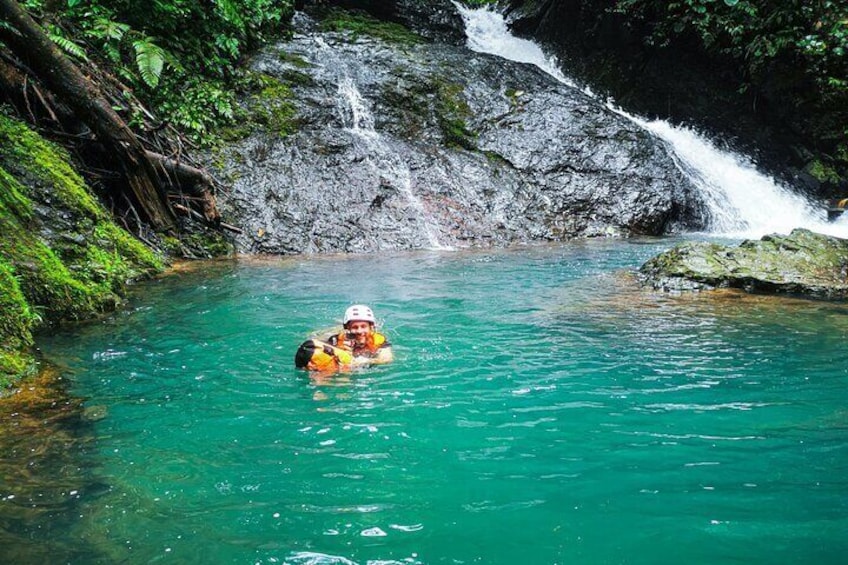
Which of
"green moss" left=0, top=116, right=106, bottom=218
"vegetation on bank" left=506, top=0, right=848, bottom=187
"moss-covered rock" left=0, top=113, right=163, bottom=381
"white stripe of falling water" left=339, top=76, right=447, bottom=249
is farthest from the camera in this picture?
"vegetation on bank" left=506, top=0, right=848, bottom=187

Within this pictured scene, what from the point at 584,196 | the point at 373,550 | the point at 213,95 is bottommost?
the point at 373,550

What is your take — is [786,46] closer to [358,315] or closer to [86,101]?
[358,315]

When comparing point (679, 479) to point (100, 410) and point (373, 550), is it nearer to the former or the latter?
point (373, 550)

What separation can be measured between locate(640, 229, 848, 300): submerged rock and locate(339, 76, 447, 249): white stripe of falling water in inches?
195

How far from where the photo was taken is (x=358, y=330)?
5.32 metres

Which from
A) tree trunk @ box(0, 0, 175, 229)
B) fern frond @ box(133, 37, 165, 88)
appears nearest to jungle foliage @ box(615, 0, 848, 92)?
fern frond @ box(133, 37, 165, 88)

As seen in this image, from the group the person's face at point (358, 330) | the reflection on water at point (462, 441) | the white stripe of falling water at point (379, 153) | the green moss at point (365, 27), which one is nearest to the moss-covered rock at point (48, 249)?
the reflection on water at point (462, 441)

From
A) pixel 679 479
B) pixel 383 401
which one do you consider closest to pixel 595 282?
pixel 383 401

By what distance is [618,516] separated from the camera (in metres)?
2.88

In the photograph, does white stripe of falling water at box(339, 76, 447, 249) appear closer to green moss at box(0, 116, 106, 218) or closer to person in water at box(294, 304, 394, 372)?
green moss at box(0, 116, 106, 218)

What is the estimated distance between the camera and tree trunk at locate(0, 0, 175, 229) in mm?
8320

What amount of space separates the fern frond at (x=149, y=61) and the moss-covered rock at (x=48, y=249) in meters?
2.32

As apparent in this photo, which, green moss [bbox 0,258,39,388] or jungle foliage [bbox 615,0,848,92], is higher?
jungle foliage [bbox 615,0,848,92]

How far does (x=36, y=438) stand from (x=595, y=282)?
22.5 feet
